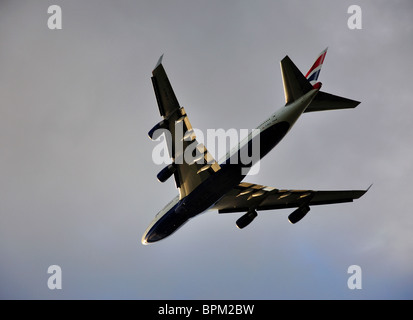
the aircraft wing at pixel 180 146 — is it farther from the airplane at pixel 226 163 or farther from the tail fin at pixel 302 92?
the tail fin at pixel 302 92

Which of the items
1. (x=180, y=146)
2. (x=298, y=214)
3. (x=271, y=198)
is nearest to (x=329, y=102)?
(x=180, y=146)

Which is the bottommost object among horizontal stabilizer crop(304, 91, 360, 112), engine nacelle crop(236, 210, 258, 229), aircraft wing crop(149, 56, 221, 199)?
engine nacelle crop(236, 210, 258, 229)

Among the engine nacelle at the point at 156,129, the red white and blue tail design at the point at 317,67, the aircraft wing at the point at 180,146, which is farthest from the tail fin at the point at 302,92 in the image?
the engine nacelle at the point at 156,129

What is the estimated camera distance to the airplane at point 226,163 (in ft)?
86.9

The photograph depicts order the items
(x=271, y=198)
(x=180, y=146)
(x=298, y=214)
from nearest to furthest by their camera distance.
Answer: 1. (x=180, y=146)
2. (x=298, y=214)
3. (x=271, y=198)

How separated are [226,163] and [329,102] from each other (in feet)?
24.5

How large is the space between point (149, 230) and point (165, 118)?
9.75 metres

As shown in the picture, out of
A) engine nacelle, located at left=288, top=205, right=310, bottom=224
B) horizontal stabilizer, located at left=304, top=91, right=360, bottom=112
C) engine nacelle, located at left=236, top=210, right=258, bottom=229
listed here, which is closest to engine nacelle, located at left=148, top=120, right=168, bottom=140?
horizontal stabilizer, located at left=304, top=91, right=360, bottom=112

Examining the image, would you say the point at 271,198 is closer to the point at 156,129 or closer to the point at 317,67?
the point at 317,67

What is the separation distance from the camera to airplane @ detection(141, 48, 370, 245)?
2650cm

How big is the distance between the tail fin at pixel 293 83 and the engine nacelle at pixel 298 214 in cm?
1062

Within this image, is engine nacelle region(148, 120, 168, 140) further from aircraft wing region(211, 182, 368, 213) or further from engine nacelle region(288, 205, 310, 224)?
engine nacelle region(288, 205, 310, 224)

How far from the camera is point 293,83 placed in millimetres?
26672

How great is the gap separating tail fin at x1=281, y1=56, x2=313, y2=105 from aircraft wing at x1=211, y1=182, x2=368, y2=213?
9192 mm
